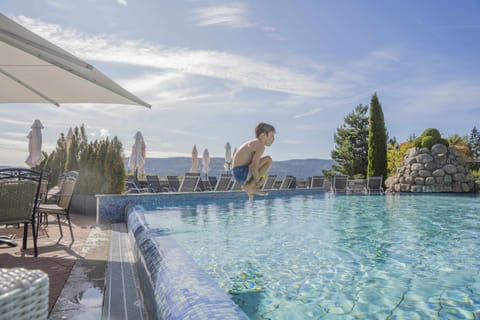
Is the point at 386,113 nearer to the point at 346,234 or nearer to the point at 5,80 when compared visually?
the point at 346,234

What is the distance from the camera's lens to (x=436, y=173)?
628 inches

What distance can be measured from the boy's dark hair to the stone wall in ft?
45.6

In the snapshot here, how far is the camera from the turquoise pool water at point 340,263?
279 cm

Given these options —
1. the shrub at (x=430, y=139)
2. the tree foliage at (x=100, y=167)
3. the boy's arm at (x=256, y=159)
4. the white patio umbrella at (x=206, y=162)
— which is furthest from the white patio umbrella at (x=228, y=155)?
the boy's arm at (x=256, y=159)

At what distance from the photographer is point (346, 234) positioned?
5.85 m

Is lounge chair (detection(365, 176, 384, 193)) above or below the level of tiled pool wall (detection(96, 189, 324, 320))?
above

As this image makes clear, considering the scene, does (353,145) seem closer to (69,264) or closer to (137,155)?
(137,155)

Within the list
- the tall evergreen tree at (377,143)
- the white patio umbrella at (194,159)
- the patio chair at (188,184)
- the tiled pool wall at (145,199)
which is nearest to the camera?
the tiled pool wall at (145,199)

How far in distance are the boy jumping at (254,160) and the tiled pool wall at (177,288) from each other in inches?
70.2

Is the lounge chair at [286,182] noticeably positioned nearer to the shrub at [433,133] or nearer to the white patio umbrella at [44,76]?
the shrub at [433,133]

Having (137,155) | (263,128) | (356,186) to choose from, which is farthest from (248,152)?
(356,186)

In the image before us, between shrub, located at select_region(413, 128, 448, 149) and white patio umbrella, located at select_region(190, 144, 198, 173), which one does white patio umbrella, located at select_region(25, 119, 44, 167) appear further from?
shrub, located at select_region(413, 128, 448, 149)

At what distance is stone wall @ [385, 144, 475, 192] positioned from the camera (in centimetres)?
1584

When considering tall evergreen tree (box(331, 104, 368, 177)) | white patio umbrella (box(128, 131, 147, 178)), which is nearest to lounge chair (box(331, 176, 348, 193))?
tall evergreen tree (box(331, 104, 368, 177))
